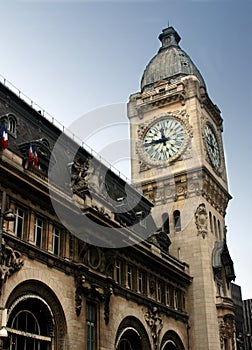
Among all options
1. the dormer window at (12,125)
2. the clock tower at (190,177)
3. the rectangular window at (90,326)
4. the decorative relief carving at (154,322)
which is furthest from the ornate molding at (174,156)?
the dormer window at (12,125)

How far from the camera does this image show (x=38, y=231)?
3972 centimetres

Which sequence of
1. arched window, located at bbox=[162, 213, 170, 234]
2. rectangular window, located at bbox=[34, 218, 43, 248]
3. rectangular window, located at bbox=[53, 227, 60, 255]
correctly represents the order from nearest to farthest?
rectangular window, located at bbox=[34, 218, 43, 248], rectangular window, located at bbox=[53, 227, 60, 255], arched window, located at bbox=[162, 213, 170, 234]

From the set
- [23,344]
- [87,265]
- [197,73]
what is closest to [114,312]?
[87,265]

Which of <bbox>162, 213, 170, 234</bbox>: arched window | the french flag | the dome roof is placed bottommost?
the french flag

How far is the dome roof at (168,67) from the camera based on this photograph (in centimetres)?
7888

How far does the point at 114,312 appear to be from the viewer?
45.7m

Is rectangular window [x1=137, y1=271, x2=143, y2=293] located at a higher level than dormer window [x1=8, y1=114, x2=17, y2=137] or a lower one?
lower

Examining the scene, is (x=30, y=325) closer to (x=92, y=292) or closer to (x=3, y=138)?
(x=92, y=292)

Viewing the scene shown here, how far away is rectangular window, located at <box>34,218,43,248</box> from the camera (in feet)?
129

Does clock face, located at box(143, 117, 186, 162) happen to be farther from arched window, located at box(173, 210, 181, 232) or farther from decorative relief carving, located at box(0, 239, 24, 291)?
decorative relief carving, located at box(0, 239, 24, 291)

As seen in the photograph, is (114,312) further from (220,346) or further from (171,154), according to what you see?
(171,154)

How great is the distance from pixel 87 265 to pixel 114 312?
5.23m

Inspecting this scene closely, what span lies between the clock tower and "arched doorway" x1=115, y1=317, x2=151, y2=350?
10790 mm

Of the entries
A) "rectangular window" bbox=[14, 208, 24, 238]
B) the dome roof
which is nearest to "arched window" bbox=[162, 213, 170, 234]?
the dome roof
